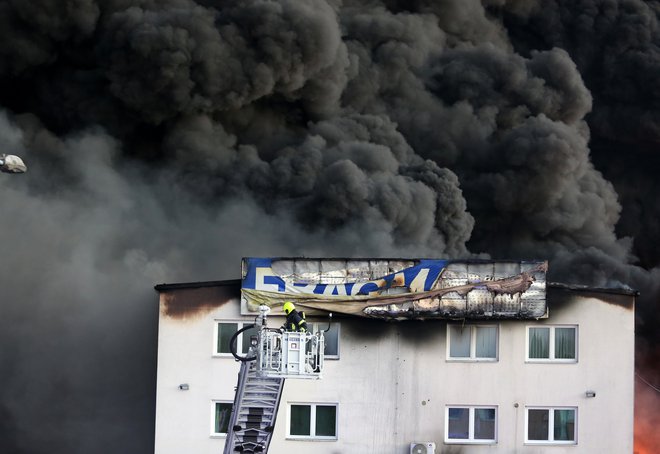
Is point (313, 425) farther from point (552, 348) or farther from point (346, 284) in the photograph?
point (552, 348)

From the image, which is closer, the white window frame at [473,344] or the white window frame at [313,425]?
the white window frame at [313,425]

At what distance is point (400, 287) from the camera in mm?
23797

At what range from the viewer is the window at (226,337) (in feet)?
78.1

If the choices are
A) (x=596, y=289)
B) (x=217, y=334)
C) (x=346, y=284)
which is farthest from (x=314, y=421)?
(x=596, y=289)

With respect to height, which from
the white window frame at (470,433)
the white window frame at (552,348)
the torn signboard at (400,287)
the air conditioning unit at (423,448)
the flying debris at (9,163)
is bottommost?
the air conditioning unit at (423,448)

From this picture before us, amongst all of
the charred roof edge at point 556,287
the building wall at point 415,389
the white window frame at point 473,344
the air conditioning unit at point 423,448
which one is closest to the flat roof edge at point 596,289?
the charred roof edge at point 556,287

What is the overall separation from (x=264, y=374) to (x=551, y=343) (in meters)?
6.88

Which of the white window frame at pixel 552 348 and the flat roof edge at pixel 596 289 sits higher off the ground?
the flat roof edge at pixel 596 289

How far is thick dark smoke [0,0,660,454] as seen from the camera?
96.5ft

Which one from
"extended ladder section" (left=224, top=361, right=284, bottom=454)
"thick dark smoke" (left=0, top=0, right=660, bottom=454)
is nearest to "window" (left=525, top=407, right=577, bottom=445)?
"extended ladder section" (left=224, top=361, right=284, bottom=454)

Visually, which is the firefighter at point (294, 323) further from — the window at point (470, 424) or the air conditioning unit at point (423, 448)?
the window at point (470, 424)

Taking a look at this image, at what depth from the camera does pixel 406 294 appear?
77.7 feet

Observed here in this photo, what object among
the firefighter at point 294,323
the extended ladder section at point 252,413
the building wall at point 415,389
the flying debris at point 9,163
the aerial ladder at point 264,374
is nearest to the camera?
the aerial ladder at point 264,374

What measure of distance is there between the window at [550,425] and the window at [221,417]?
4940mm
